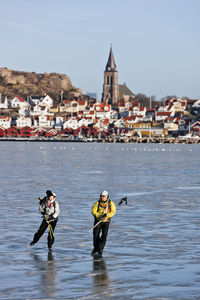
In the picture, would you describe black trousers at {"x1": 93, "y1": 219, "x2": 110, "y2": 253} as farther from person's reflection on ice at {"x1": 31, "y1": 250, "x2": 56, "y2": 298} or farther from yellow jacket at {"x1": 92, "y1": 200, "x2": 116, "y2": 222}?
person's reflection on ice at {"x1": 31, "y1": 250, "x2": 56, "y2": 298}

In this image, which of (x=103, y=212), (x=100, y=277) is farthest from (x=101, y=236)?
(x=100, y=277)

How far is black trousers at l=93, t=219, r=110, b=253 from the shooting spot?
15.7 metres

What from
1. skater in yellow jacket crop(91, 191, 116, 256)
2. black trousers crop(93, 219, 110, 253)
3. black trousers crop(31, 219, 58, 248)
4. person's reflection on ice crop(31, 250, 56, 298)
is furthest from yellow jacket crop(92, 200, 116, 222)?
person's reflection on ice crop(31, 250, 56, 298)

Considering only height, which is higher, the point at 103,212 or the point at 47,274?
the point at 103,212

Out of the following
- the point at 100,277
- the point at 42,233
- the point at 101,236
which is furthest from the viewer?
the point at 42,233

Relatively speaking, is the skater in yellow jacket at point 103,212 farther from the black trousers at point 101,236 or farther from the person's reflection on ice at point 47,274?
the person's reflection on ice at point 47,274

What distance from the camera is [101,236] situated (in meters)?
16.1

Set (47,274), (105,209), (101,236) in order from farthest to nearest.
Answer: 1. (101,236)
2. (105,209)
3. (47,274)

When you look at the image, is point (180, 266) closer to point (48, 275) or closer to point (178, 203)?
point (48, 275)

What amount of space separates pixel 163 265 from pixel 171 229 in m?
5.88

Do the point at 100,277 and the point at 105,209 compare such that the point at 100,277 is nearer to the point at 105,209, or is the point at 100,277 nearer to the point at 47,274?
the point at 47,274

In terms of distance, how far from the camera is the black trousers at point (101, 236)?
15.7 m

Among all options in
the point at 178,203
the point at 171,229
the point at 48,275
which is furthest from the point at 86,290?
the point at 178,203

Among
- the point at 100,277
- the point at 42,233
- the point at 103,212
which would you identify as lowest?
the point at 100,277
